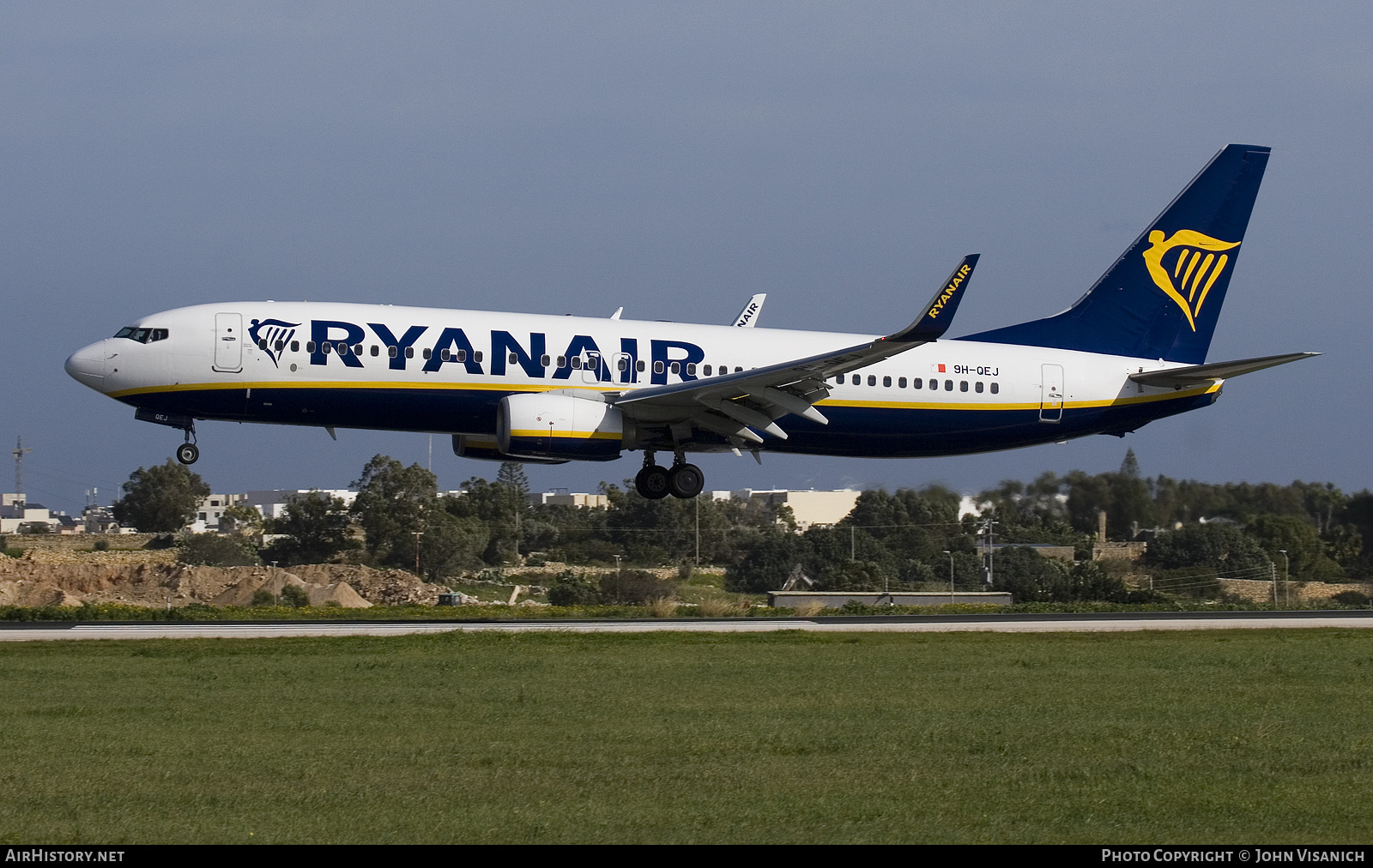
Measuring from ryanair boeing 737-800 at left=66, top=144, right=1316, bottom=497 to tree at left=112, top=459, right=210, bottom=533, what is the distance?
58.7 meters

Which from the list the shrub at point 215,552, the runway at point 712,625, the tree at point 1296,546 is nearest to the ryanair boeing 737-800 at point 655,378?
the runway at point 712,625

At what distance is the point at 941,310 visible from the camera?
27641 millimetres

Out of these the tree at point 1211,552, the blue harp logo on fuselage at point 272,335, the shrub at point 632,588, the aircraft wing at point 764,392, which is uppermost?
the blue harp logo on fuselage at point 272,335

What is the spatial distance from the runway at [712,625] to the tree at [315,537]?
27907 mm

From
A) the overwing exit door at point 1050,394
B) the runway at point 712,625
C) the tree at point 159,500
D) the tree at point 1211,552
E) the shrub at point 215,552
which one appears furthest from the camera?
the tree at point 159,500

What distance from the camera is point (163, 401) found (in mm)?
31188

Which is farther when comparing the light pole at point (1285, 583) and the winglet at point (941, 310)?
the light pole at point (1285, 583)

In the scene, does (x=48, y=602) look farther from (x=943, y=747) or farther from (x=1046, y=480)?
(x=943, y=747)

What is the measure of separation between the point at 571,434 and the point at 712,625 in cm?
638

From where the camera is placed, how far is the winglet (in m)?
27.4

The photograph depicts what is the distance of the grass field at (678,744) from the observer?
482 inches

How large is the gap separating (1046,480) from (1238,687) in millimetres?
31089

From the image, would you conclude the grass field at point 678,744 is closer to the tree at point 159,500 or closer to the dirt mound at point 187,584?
the dirt mound at point 187,584
